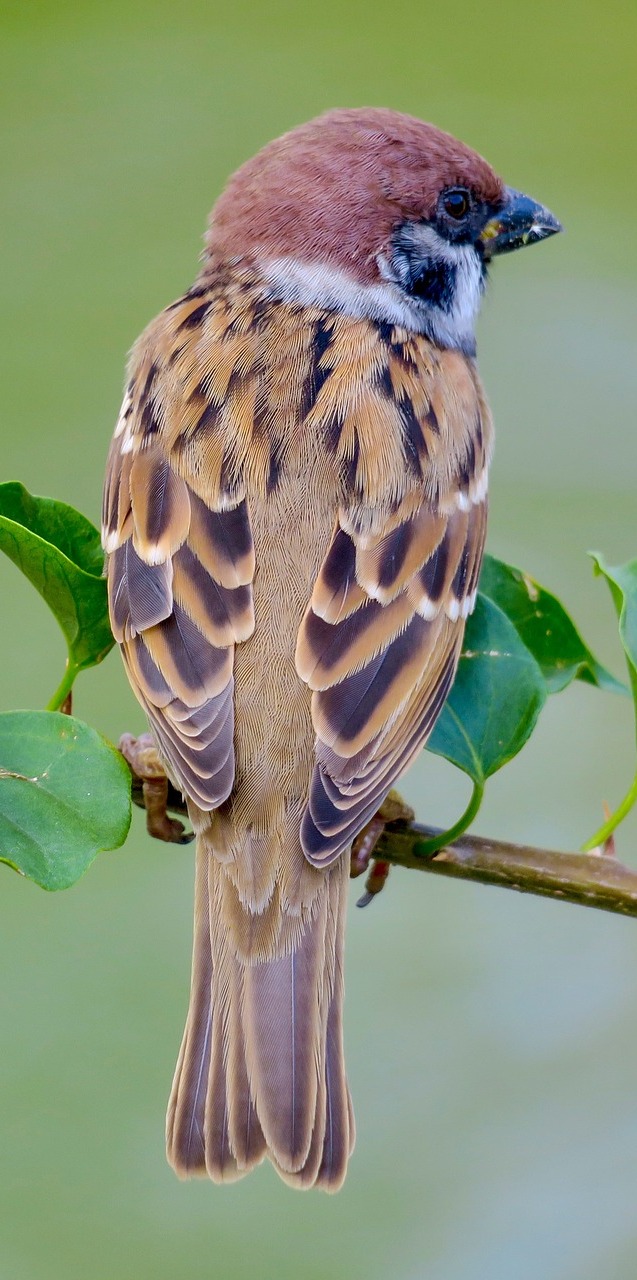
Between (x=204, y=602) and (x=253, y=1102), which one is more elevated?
(x=204, y=602)

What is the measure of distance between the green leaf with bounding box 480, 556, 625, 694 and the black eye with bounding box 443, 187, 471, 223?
1008 mm

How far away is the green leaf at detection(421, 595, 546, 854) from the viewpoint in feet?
8.39

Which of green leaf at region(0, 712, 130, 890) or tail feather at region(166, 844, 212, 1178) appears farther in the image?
tail feather at region(166, 844, 212, 1178)

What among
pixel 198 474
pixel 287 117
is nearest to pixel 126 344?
pixel 287 117

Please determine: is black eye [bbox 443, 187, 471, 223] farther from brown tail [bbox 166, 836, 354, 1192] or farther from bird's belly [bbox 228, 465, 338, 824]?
brown tail [bbox 166, 836, 354, 1192]

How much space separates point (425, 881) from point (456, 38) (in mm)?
4310

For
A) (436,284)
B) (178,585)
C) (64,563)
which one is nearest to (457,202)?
(436,284)

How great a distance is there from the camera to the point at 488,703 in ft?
8.66

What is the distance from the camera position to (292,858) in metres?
2.57

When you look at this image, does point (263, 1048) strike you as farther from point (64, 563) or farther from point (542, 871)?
point (64, 563)

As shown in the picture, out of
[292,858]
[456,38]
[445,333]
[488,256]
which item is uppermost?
[456,38]

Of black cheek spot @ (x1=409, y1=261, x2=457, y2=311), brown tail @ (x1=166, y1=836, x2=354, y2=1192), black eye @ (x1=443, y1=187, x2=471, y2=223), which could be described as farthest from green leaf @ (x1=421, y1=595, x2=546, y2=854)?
black eye @ (x1=443, y1=187, x2=471, y2=223)

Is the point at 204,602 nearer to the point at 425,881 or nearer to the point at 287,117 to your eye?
the point at 425,881

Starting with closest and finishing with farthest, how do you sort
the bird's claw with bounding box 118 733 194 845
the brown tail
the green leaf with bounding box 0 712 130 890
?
the green leaf with bounding box 0 712 130 890 → the brown tail → the bird's claw with bounding box 118 733 194 845
